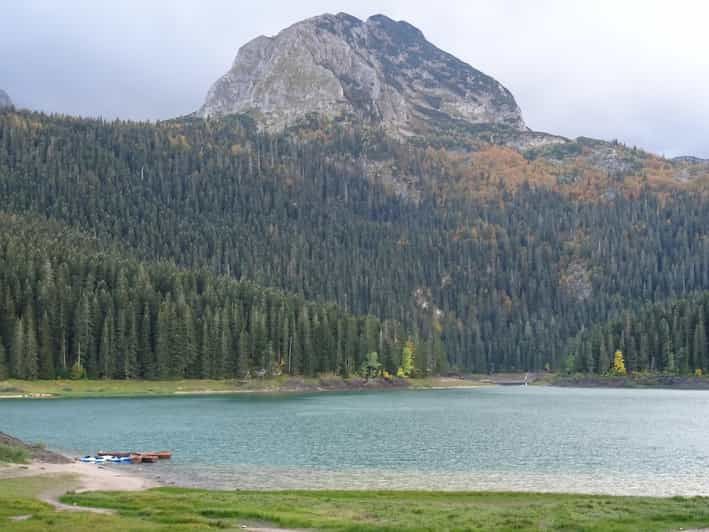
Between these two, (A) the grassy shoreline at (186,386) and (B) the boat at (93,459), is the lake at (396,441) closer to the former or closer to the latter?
(B) the boat at (93,459)

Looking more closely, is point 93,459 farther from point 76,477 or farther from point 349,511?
point 349,511

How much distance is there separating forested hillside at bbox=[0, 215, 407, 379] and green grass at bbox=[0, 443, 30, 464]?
3879 inches

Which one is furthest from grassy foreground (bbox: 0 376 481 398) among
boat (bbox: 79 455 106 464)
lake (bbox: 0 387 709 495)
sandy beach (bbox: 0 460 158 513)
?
sandy beach (bbox: 0 460 158 513)

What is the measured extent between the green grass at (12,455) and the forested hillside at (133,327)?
98.5 meters

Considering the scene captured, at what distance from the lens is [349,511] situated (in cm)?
3969

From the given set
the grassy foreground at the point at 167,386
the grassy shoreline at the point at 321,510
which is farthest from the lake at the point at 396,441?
the grassy foreground at the point at 167,386

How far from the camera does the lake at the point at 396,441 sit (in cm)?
5691

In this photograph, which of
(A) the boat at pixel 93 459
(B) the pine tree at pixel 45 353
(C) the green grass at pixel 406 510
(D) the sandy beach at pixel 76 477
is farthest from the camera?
(B) the pine tree at pixel 45 353

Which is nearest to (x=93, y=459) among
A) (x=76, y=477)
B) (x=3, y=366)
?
(x=76, y=477)

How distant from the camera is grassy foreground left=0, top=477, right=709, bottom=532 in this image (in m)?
34.1

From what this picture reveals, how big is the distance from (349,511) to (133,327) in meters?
136

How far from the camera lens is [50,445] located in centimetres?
7531

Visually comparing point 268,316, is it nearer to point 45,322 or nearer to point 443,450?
point 45,322

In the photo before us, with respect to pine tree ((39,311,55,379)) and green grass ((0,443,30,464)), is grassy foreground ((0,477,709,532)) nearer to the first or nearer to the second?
green grass ((0,443,30,464))
